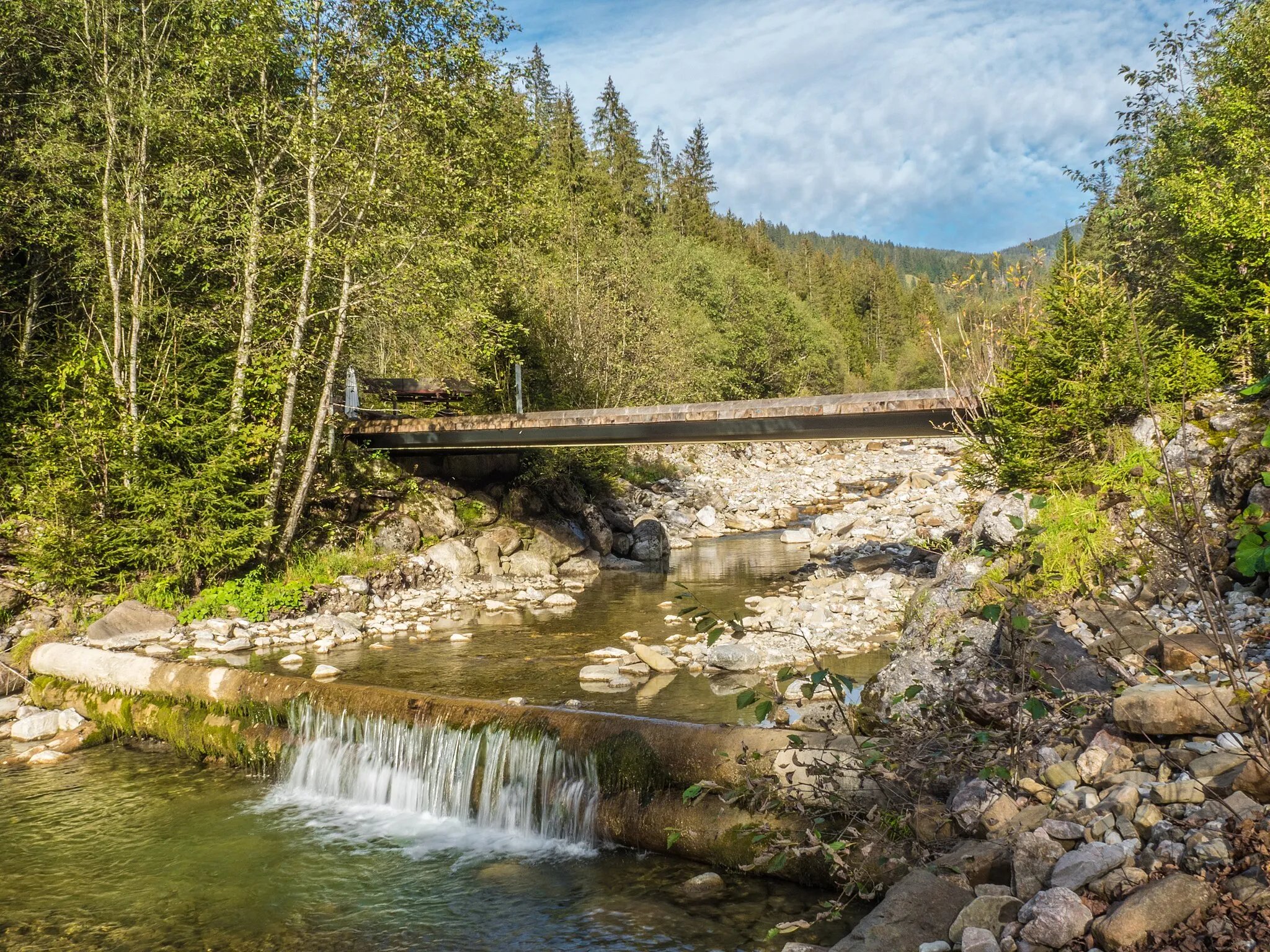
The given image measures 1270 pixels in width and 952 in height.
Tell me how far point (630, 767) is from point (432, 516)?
14702 millimetres

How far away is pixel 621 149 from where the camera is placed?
58.4 metres

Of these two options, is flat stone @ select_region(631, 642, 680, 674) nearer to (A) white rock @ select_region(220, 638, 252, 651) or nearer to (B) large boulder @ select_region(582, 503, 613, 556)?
(A) white rock @ select_region(220, 638, 252, 651)

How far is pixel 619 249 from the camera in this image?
33031 millimetres

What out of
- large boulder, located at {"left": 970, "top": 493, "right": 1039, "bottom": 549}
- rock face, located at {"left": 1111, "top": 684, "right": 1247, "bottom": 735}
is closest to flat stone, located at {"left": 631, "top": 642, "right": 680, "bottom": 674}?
large boulder, located at {"left": 970, "top": 493, "right": 1039, "bottom": 549}

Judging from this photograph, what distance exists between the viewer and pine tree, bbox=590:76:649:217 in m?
57.3

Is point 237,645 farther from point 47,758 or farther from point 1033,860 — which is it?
point 1033,860

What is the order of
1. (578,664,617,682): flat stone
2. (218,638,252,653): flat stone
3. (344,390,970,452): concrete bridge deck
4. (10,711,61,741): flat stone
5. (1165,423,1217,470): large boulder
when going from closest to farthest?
1. (1165,423,1217,470): large boulder
2. (10,711,61,741): flat stone
3. (578,664,617,682): flat stone
4. (218,638,252,653): flat stone
5. (344,390,970,452): concrete bridge deck

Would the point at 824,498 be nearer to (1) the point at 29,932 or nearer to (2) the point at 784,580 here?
(2) the point at 784,580

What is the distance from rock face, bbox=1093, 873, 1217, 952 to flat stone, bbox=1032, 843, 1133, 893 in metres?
0.35

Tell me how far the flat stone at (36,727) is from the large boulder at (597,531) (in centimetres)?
1418

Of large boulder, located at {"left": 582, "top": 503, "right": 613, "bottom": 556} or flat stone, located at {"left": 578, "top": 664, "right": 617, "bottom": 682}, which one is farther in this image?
large boulder, located at {"left": 582, "top": 503, "right": 613, "bottom": 556}

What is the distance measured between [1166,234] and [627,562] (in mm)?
17147

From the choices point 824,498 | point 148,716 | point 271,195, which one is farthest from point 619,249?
point 148,716

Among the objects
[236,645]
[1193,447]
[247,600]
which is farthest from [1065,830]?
[247,600]
